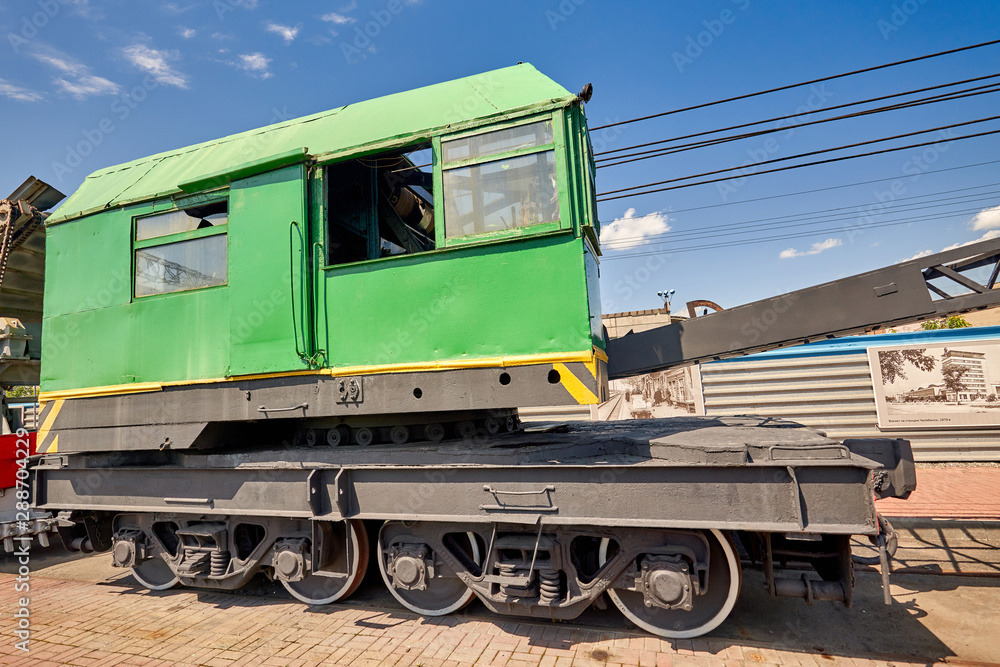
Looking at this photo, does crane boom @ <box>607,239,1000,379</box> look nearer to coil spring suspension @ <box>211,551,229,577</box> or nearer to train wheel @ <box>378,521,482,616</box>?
train wheel @ <box>378,521,482,616</box>

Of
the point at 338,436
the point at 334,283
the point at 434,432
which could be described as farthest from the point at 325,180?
the point at 434,432

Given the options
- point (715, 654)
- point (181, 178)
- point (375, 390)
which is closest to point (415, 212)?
point (181, 178)

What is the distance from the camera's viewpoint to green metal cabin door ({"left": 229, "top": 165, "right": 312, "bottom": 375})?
4430 millimetres

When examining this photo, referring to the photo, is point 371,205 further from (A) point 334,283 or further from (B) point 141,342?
(B) point 141,342

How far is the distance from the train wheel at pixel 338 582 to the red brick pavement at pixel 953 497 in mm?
7139

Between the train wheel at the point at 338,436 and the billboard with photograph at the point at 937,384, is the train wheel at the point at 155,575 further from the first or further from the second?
the billboard with photograph at the point at 937,384

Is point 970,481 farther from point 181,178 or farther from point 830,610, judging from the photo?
point 181,178

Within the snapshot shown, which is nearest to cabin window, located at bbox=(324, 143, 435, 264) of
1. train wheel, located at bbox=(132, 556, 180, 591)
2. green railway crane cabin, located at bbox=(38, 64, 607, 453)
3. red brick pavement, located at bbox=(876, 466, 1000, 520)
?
green railway crane cabin, located at bbox=(38, 64, 607, 453)

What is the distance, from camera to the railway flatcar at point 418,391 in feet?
12.3

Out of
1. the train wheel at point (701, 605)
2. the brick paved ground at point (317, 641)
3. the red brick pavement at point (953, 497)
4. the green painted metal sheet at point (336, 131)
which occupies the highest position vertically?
the green painted metal sheet at point (336, 131)

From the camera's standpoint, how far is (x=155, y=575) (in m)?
5.49

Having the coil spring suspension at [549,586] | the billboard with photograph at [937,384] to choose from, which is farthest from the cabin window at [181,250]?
the billboard with photograph at [937,384]

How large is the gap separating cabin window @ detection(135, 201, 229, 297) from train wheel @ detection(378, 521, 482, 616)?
2.87 meters

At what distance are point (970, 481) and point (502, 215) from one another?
10112 mm
